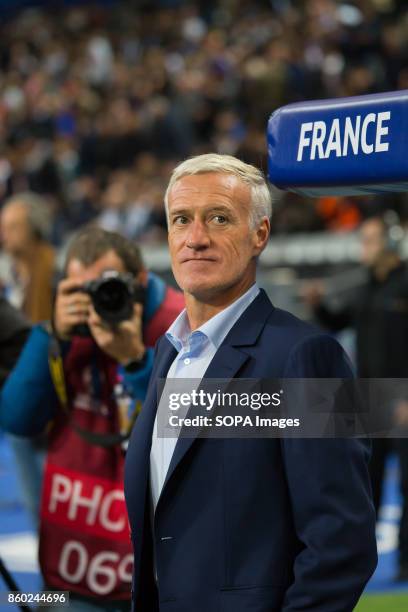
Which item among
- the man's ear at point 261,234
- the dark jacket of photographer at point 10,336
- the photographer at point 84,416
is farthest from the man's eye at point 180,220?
the dark jacket of photographer at point 10,336

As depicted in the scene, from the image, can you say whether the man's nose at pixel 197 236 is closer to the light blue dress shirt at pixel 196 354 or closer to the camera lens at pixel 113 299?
the light blue dress shirt at pixel 196 354

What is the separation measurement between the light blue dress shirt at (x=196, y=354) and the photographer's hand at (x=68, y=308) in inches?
32.3

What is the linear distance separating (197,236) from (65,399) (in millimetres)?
1081

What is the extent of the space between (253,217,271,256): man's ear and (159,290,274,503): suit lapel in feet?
0.34

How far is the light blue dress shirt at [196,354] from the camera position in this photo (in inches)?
82.0

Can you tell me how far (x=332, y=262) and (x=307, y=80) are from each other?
3.37 metres

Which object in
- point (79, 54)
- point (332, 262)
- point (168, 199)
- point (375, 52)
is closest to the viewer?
point (168, 199)

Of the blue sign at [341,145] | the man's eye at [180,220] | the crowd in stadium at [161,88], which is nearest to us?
the blue sign at [341,145]

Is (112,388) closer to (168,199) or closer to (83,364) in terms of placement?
(83,364)

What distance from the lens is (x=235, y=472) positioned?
76.7 inches

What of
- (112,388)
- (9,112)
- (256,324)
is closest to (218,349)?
(256,324)

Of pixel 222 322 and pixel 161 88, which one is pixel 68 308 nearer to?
pixel 222 322

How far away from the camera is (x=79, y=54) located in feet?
59.0

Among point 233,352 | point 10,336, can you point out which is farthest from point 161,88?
point 233,352
